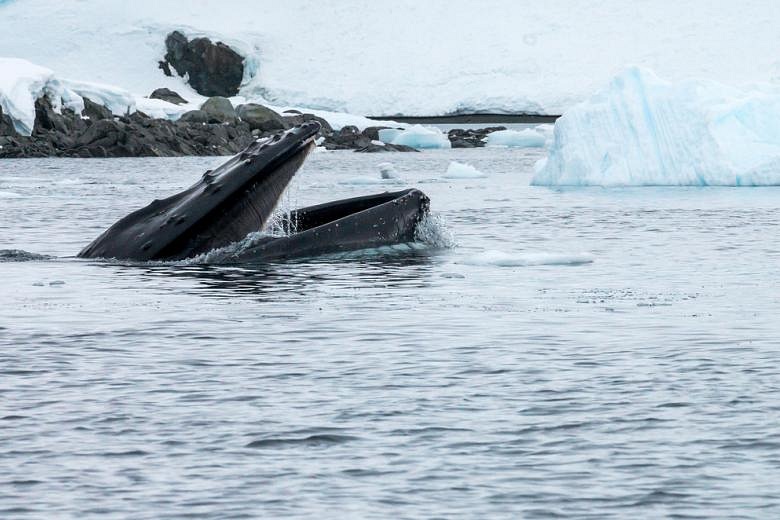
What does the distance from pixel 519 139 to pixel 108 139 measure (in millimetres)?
24617

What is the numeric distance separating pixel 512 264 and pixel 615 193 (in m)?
17.6

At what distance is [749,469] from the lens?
6.82m

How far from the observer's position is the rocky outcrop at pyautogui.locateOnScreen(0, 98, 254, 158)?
6625cm

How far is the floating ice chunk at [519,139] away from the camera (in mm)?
80000

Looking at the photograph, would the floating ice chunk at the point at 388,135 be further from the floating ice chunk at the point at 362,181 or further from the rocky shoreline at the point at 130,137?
the floating ice chunk at the point at 362,181

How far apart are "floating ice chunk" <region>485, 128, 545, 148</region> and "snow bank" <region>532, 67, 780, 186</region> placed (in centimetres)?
4330

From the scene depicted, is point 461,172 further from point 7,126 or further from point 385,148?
point 385,148

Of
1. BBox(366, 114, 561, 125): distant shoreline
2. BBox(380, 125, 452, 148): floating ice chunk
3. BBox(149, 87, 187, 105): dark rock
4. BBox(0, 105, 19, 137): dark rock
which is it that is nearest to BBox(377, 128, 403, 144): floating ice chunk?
BBox(380, 125, 452, 148): floating ice chunk

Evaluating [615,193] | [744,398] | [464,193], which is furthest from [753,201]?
[744,398]

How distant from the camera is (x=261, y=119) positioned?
3396 inches

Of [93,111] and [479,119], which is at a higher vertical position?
[479,119]

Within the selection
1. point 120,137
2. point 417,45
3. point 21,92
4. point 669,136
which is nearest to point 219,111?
point 120,137

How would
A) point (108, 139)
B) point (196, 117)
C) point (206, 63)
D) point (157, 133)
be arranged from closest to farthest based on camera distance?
1. point (108, 139)
2. point (157, 133)
3. point (196, 117)
4. point (206, 63)

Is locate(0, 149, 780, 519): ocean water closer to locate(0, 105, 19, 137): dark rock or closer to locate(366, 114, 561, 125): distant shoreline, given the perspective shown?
locate(0, 105, 19, 137): dark rock
